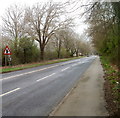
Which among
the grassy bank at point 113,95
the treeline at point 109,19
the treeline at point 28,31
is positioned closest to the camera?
the grassy bank at point 113,95

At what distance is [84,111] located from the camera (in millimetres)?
3891

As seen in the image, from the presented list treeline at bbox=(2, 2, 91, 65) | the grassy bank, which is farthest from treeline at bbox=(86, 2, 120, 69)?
treeline at bbox=(2, 2, 91, 65)

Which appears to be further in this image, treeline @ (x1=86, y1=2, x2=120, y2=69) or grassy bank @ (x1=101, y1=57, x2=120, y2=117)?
treeline @ (x1=86, y1=2, x2=120, y2=69)

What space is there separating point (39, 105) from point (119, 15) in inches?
168

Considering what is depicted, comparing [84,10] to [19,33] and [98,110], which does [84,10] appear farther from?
[19,33]

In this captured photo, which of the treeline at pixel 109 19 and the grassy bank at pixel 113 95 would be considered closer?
the grassy bank at pixel 113 95

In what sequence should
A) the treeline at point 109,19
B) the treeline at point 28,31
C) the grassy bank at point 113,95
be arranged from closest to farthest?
the grassy bank at point 113,95
the treeline at point 109,19
the treeline at point 28,31

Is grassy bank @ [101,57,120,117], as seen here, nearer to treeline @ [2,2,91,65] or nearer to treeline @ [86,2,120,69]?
treeline @ [86,2,120,69]

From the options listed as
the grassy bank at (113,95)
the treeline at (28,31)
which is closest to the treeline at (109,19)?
the grassy bank at (113,95)

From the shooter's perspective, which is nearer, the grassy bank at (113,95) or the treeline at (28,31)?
the grassy bank at (113,95)

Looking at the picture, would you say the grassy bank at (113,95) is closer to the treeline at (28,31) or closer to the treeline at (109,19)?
the treeline at (109,19)

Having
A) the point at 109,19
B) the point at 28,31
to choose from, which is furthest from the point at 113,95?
the point at 28,31

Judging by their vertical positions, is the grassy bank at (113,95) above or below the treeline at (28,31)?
below

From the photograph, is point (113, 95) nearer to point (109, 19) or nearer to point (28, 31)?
point (109, 19)
